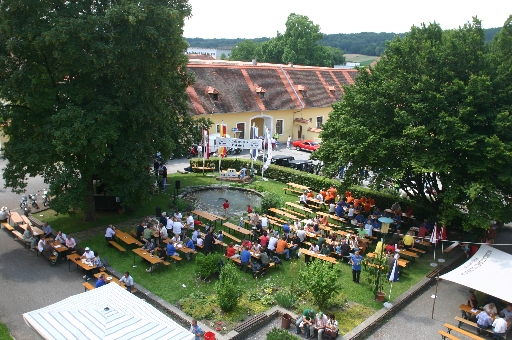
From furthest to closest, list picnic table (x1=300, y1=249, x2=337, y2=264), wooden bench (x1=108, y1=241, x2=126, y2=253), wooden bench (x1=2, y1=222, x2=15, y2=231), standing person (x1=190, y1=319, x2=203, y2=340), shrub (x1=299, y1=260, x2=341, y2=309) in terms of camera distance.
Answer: wooden bench (x1=2, y1=222, x2=15, y2=231)
wooden bench (x1=108, y1=241, x2=126, y2=253)
picnic table (x1=300, y1=249, x2=337, y2=264)
shrub (x1=299, y1=260, x2=341, y2=309)
standing person (x1=190, y1=319, x2=203, y2=340)

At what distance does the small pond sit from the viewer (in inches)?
960

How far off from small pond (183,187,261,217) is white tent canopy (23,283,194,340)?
12.7m

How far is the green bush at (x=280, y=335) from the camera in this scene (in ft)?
41.5

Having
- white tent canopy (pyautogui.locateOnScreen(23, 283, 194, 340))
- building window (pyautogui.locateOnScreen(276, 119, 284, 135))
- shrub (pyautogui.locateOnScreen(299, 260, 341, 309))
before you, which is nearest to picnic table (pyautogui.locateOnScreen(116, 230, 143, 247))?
white tent canopy (pyautogui.locateOnScreen(23, 283, 194, 340))

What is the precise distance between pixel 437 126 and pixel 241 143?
42.1ft

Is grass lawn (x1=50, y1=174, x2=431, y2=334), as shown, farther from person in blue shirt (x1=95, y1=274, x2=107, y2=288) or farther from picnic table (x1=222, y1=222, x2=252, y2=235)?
person in blue shirt (x1=95, y1=274, x2=107, y2=288)

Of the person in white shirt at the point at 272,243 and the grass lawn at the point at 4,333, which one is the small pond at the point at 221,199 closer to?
the person in white shirt at the point at 272,243

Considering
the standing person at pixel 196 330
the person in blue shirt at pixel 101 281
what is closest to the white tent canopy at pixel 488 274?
the standing person at pixel 196 330

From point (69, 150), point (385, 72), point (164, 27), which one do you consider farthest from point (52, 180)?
point (385, 72)

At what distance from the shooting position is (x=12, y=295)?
15.2 meters

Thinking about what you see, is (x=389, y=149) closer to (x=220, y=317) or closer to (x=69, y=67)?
(x=220, y=317)

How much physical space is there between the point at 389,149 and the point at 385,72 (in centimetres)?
425

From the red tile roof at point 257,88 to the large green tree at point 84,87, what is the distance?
1796cm

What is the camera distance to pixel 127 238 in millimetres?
18812
